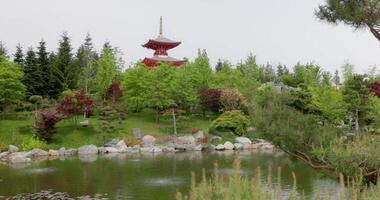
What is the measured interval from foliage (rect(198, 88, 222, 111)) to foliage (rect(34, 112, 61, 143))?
11.3 m

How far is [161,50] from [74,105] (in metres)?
17.4

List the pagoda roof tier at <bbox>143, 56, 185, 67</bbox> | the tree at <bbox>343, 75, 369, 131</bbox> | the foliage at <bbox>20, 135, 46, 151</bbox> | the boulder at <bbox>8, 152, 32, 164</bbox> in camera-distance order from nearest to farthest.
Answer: the boulder at <bbox>8, 152, 32, 164</bbox>, the foliage at <bbox>20, 135, 46, 151</bbox>, the tree at <bbox>343, 75, 369, 131</bbox>, the pagoda roof tier at <bbox>143, 56, 185, 67</bbox>

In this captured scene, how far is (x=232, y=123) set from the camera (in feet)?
97.2

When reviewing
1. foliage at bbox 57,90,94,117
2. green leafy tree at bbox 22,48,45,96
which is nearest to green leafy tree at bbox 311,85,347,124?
foliage at bbox 57,90,94,117

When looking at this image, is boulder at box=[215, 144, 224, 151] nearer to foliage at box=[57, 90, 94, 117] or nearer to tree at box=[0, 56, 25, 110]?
foliage at box=[57, 90, 94, 117]

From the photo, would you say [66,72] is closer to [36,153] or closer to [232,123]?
[36,153]

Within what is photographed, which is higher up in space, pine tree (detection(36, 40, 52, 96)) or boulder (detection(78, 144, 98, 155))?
pine tree (detection(36, 40, 52, 96))

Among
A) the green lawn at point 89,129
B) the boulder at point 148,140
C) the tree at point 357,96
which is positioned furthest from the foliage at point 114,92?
the tree at point 357,96

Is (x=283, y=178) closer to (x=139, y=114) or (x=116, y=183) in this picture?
(x=116, y=183)

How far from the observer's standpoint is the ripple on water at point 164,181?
14.7 meters

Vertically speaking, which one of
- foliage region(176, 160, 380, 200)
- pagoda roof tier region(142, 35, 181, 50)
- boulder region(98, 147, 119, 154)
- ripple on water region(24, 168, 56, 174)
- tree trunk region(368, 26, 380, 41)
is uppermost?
pagoda roof tier region(142, 35, 181, 50)

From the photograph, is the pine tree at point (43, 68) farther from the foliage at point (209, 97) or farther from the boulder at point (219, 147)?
the boulder at point (219, 147)

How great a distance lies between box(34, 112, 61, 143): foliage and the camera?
2583cm

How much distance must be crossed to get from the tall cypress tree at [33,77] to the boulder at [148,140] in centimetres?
1060
